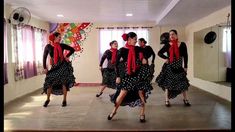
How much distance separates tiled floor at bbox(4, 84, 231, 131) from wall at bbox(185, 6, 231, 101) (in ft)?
0.69

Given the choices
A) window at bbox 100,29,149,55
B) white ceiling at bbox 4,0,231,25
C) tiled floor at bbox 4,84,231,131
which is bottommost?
tiled floor at bbox 4,84,231,131

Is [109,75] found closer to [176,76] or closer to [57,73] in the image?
[57,73]

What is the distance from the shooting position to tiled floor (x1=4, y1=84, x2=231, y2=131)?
3.61m

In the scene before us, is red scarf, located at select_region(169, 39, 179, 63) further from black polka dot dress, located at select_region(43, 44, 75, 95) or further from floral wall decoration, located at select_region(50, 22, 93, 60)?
floral wall decoration, located at select_region(50, 22, 93, 60)

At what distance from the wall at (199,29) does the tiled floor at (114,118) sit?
0.69 feet

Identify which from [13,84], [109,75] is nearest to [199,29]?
[109,75]

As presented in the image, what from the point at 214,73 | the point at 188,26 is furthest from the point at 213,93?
the point at 188,26

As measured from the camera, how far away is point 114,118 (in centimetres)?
412

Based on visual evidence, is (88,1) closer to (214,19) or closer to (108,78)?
(108,78)

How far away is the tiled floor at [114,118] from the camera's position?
361 cm

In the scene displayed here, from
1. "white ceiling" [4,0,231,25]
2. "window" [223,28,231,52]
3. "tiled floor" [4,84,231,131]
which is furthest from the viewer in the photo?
"window" [223,28,231,52]

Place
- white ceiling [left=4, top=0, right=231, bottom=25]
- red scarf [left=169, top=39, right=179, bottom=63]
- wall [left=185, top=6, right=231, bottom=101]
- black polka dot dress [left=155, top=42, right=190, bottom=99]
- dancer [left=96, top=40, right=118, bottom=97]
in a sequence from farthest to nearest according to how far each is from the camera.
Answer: dancer [left=96, top=40, right=118, bottom=97] < wall [left=185, top=6, right=231, bottom=101] < white ceiling [left=4, top=0, right=231, bottom=25] < black polka dot dress [left=155, top=42, right=190, bottom=99] < red scarf [left=169, top=39, right=179, bottom=63]

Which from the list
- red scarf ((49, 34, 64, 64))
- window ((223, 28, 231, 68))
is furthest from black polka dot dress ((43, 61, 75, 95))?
window ((223, 28, 231, 68))

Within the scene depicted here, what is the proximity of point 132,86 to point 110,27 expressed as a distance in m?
5.44
